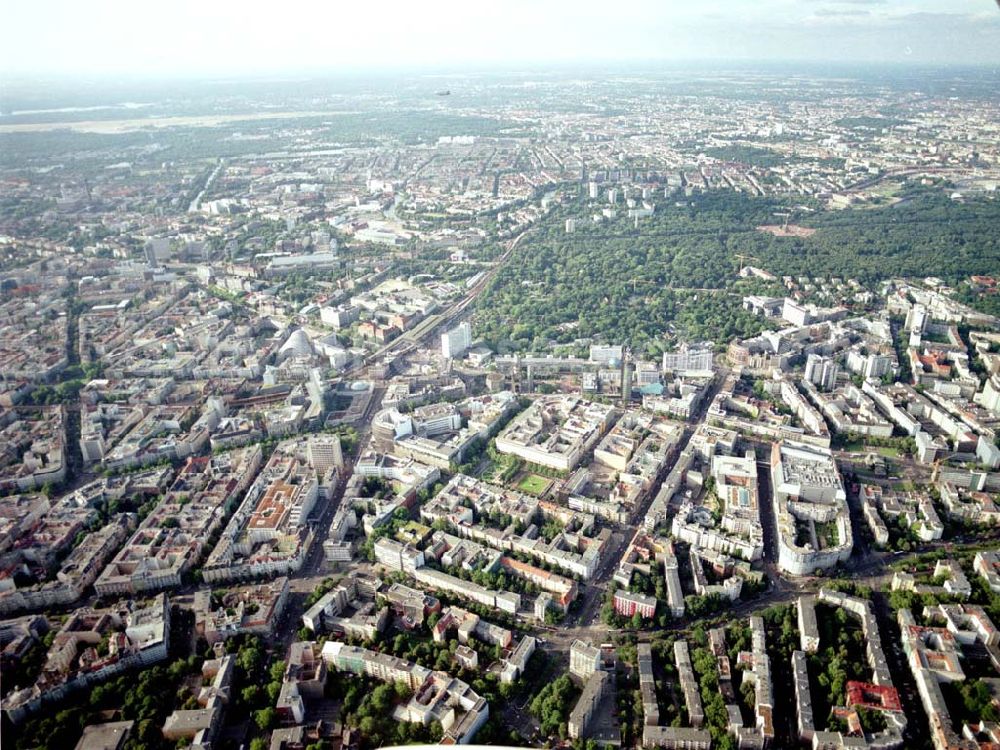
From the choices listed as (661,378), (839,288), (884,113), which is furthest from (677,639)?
(884,113)

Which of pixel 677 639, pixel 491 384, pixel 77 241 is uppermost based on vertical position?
pixel 77 241

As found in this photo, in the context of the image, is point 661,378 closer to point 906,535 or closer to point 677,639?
point 906,535

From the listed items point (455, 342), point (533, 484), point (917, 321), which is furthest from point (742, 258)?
point (533, 484)

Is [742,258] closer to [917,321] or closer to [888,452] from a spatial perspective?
[917,321]

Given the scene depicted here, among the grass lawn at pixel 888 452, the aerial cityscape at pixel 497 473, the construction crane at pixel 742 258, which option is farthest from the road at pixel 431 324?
the grass lawn at pixel 888 452

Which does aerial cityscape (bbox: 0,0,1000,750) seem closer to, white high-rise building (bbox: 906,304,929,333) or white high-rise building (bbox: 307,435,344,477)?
white high-rise building (bbox: 307,435,344,477)

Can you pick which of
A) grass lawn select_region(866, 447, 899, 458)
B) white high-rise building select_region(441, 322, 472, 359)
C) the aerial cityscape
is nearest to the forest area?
the aerial cityscape
